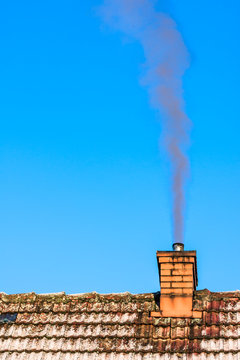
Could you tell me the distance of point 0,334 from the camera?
11.0 m

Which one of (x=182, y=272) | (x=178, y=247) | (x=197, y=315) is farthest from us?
(x=178, y=247)

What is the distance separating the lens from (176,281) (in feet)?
35.1

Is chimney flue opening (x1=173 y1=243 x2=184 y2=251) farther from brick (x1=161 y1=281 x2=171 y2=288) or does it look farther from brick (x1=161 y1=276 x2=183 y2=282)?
brick (x1=161 y1=281 x2=171 y2=288)

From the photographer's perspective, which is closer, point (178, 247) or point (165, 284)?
point (165, 284)

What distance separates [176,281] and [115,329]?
4.39ft

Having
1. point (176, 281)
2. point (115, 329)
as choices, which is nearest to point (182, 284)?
point (176, 281)

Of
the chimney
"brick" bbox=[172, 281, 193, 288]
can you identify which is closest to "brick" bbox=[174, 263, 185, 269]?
the chimney

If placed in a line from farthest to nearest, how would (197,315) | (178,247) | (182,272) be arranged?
(178,247)
(182,272)
(197,315)

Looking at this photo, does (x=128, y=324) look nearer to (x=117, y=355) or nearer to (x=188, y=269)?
(x=117, y=355)

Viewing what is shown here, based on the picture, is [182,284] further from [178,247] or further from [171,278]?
[178,247]

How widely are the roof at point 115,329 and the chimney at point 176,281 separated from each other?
188 mm

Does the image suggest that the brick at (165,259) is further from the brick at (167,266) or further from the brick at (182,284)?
the brick at (182,284)

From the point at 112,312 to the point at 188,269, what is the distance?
1557 millimetres

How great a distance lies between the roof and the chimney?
188 mm
